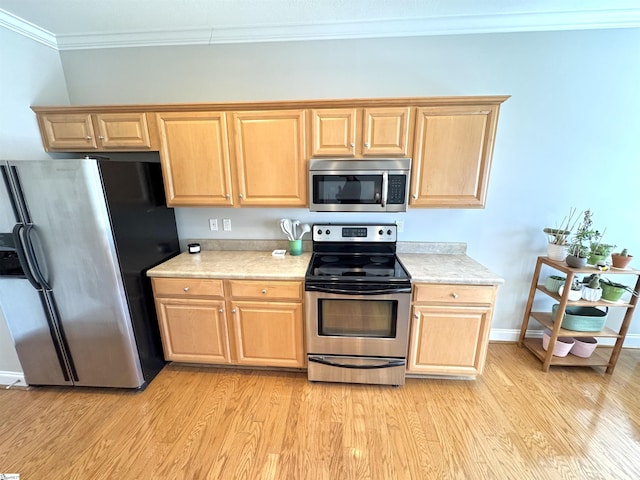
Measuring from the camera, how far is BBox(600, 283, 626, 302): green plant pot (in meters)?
1.99

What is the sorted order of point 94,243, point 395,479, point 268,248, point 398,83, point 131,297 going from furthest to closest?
point 268,248, point 398,83, point 131,297, point 94,243, point 395,479

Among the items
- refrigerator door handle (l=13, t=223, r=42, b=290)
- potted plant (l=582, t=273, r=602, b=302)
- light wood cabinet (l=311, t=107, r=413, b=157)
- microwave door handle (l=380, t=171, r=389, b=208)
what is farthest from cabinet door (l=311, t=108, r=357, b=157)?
potted plant (l=582, t=273, r=602, b=302)

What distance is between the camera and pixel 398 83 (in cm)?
214

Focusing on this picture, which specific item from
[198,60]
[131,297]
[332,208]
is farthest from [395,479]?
[198,60]

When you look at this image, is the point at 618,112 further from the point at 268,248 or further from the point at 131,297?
the point at 131,297

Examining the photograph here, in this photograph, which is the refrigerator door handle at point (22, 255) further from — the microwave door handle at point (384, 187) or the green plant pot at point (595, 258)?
the green plant pot at point (595, 258)

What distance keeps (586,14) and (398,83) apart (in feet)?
4.51

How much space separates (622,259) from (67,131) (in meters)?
4.41

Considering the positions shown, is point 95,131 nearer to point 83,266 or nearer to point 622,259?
point 83,266

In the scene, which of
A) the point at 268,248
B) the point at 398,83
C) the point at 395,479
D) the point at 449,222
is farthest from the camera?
the point at 268,248

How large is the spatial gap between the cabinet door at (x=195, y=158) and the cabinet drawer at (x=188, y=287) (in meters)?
0.62

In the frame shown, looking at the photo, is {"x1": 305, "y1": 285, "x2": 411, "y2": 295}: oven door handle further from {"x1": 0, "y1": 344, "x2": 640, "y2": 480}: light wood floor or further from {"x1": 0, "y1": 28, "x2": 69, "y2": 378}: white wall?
{"x1": 0, "y1": 28, "x2": 69, "y2": 378}: white wall

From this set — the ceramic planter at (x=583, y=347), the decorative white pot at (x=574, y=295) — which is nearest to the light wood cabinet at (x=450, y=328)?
the decorative white pot at (x=574, y=295)

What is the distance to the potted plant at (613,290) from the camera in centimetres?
199
